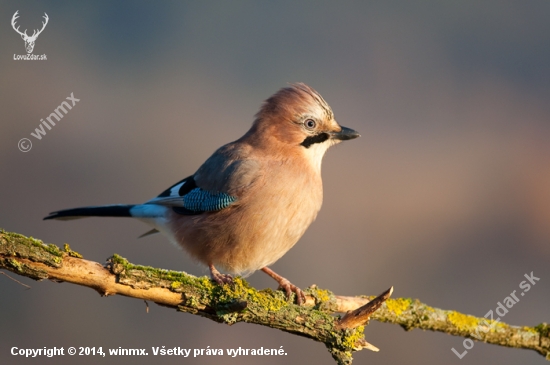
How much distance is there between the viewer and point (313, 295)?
523 cm

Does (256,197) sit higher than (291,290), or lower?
higher

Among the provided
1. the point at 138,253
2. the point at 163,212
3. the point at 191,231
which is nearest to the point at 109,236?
the point at 138,253

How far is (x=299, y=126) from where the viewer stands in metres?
5.91

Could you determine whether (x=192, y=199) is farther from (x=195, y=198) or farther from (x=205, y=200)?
(x=205, y=200)

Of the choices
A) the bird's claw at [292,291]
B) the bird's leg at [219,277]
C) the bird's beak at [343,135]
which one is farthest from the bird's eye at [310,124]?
the bird's leg at [219,277]

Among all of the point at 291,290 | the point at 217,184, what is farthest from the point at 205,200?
the point at 291,290

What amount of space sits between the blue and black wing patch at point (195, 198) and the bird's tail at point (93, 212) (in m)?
0.44

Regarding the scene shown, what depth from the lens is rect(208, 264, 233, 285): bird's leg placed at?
194 inches

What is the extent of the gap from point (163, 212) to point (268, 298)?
6.45 ft

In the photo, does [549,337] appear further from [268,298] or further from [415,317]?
[268,298]

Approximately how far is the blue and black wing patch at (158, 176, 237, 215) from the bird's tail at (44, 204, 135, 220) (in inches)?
17.5

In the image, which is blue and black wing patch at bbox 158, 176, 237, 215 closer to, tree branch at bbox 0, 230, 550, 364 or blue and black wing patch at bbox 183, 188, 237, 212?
blue and black wing patch at bbox 183, 188, 237, 212

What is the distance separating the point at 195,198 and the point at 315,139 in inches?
53.1

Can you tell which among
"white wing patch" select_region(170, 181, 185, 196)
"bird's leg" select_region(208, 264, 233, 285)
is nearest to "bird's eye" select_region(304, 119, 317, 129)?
"white wing patch" select_region(170, 181, 185, 196)
